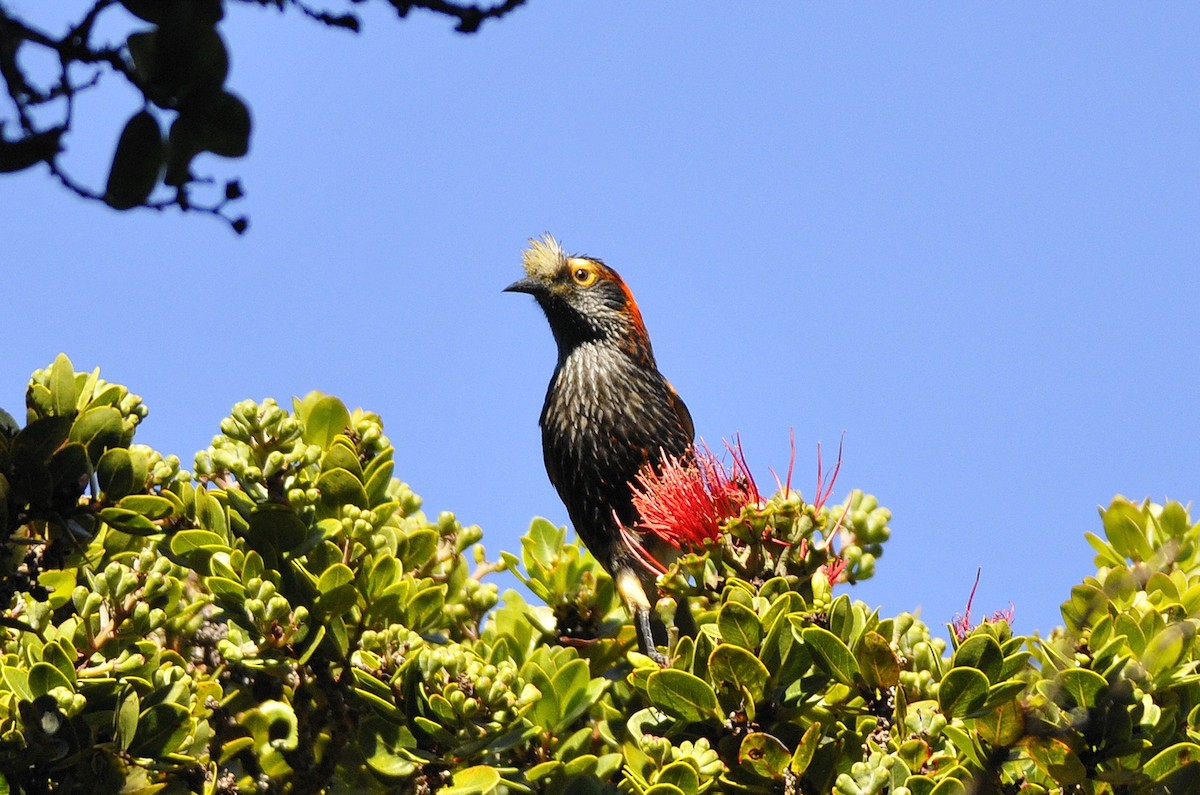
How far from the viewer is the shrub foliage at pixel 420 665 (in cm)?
236

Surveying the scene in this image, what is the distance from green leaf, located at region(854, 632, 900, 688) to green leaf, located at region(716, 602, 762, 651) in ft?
0.71

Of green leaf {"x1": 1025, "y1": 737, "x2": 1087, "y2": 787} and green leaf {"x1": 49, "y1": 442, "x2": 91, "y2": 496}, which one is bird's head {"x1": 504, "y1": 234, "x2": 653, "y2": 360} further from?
green leaf {"x1": 49, "y1": 442, "x2": 91, "y2": 496}

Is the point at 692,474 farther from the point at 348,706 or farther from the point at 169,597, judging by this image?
the point at 169,597

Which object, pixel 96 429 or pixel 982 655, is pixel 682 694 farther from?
pixel 96 429

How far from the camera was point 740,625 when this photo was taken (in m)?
2.54

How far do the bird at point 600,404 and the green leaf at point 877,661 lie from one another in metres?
2.02

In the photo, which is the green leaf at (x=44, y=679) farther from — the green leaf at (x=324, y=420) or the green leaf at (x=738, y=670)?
the green leaf at (x=738, y=670)

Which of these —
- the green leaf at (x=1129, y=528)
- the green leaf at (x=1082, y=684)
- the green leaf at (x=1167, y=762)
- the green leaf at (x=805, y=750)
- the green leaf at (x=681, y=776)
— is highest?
the green leaf at (x=1129, y=528)

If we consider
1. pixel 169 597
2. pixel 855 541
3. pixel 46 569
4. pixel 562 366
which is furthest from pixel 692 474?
pixel 562 366

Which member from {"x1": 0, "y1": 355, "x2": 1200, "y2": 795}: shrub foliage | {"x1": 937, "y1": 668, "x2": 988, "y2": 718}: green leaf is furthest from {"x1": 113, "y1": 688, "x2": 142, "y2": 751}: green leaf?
{"x1": 937, "y1": 668, "x2": 988, "y2": 718}: green leaf

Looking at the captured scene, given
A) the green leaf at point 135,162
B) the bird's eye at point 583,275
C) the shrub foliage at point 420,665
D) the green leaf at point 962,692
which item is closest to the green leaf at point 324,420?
the shrub foliage at point 420,665

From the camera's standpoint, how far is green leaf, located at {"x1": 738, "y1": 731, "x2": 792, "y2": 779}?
2.47 metres

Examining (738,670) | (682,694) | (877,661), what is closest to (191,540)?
(682,694)

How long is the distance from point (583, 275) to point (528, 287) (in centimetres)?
32
